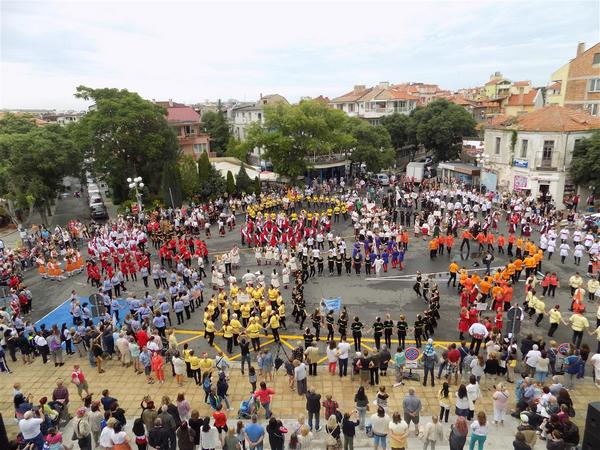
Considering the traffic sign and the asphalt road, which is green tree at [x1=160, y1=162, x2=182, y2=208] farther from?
the traffic sign

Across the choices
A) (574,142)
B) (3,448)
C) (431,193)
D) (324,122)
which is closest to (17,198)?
(324,122)

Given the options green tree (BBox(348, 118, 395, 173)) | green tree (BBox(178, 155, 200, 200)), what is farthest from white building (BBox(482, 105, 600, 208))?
green tree (BBox(178, 155, 200, 200))

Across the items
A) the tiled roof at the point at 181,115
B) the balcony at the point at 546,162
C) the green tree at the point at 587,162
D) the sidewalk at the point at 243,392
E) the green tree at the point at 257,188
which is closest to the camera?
the sidewalk at the point at 243,392

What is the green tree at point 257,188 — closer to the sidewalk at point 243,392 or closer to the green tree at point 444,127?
the green tree at point 444,127

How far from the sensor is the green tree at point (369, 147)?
4731 centimetres

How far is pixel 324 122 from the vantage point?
40281 millimetres

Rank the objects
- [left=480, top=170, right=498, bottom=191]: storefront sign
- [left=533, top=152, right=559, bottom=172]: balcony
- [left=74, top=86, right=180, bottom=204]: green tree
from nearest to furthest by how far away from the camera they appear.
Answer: [left=533, top=152, right=559, bottom=172]: balcony → [left=74, top=86, right=180, bottom=204]: green tree → [left=480, top=170, right=498, bottom=191]: storefront sign

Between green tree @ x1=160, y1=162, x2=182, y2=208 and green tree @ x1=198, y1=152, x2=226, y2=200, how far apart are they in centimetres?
253

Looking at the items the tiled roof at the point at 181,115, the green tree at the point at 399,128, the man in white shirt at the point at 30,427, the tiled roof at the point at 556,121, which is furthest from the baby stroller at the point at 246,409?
the green tree at the point at 399,128

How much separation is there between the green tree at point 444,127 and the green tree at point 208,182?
25701mm

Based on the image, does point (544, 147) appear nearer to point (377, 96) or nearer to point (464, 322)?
point (464, 322)

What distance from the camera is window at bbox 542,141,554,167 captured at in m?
33.5

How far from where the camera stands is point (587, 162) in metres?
30.9

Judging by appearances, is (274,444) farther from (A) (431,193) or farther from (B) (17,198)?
(B) (17,198)
